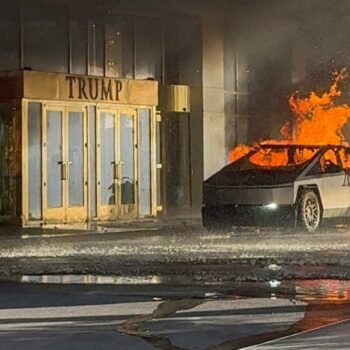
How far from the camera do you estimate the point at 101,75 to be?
25125 millimetres

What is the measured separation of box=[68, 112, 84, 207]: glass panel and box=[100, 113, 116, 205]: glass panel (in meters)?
0.60

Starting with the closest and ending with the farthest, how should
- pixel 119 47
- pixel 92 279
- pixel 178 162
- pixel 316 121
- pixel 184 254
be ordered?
pixel 92 279 → pixel 184 254 → pixel 119 47 → pixel 178 162 → pixel 316 121

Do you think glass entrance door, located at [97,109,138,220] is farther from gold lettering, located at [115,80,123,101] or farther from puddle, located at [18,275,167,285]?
puddle, located at [18,275,167,285]

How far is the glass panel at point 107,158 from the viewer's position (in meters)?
23.9

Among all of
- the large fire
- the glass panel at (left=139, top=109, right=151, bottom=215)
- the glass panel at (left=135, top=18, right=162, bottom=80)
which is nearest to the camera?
the glass panel at (left=139, top=109, right=151, bottom=215)

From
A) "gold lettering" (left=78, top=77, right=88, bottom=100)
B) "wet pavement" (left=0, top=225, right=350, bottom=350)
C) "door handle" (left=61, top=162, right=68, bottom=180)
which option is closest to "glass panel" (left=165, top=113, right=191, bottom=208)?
"gold lettering" (left=78, top=77, right=88, bottom=100)

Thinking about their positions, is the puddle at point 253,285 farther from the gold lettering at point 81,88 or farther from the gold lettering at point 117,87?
the gold lettering at point 117,87

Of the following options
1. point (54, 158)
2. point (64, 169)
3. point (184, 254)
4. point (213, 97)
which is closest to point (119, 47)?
point (213, 97)

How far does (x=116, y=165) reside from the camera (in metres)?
24.1

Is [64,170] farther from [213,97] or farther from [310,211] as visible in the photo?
[310,211]

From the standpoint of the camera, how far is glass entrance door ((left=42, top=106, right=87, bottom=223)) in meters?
22.7

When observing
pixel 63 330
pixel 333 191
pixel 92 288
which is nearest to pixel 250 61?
pixel 333 191

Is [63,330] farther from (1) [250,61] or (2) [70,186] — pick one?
(1) [250,61]

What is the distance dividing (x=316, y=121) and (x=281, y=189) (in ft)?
33.3
